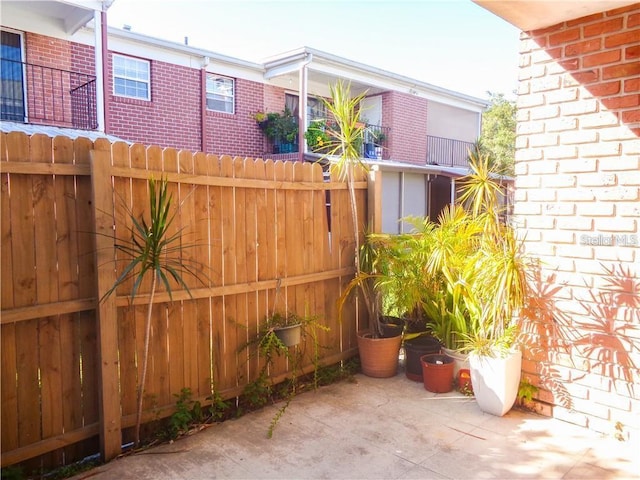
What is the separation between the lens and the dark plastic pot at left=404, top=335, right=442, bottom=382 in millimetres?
4719

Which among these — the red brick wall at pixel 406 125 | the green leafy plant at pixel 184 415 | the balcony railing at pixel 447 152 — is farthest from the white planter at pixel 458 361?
the balcony railing at pixel 447 152

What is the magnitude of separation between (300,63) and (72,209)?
10.7m

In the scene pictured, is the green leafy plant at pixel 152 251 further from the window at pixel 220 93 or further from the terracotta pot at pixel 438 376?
the window at pixel 220 93

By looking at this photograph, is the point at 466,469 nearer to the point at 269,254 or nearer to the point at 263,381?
the point at 263,381

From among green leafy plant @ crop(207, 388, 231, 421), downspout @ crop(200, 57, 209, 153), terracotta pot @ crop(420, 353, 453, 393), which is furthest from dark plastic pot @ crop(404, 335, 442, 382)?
downspout @ crop(200, 57, 209, 153)

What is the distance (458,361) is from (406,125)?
44.1 ft

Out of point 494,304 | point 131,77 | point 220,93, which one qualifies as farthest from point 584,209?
point 220,93

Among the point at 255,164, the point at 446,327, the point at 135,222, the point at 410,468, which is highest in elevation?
the point at 255,164

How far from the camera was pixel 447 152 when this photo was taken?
19125 millimetres

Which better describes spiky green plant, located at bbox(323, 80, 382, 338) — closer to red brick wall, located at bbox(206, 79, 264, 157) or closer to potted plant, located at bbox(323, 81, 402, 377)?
potted plant, located at bbox(323, 81, 402, 377)

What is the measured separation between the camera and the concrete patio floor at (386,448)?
304 cm

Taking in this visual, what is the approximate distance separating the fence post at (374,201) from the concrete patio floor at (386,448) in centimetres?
192

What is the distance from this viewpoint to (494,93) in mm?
24562

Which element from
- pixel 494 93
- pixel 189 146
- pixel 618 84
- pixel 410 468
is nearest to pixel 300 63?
pixel 189 146
